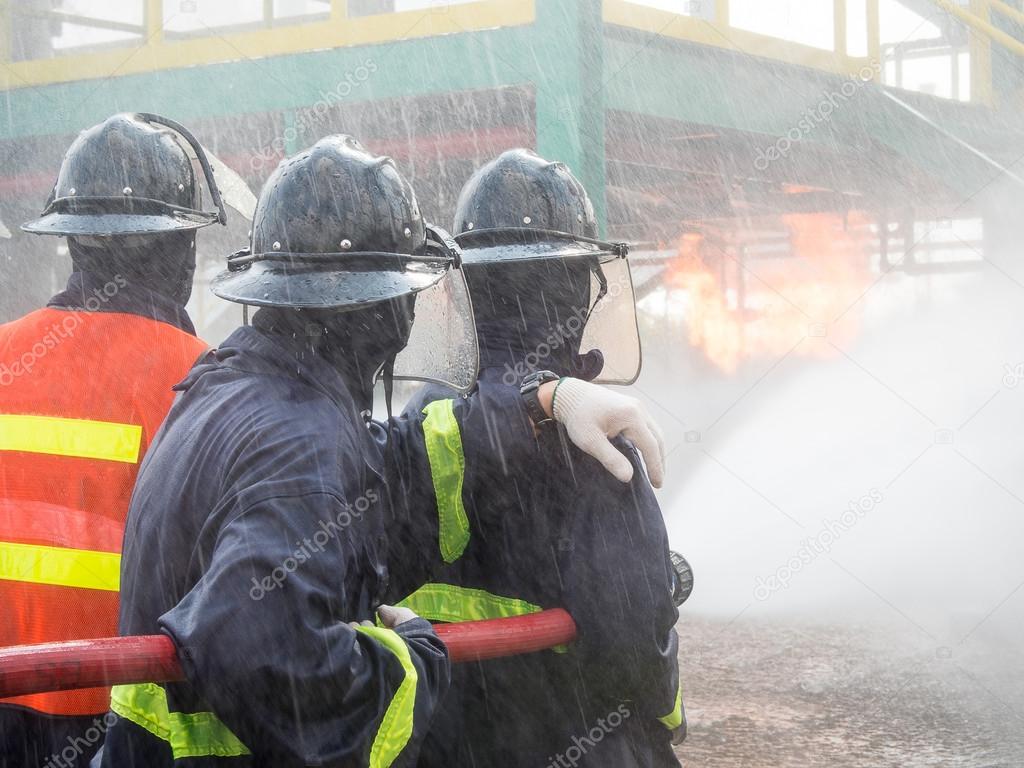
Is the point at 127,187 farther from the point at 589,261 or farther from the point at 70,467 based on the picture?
the point at 589,261

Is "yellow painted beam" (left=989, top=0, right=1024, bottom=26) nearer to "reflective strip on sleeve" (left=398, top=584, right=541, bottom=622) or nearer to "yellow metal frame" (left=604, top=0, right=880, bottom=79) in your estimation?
"yellow metal frame" (left=604, top=0, right=880, bottom=79)

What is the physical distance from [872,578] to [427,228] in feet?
20.4

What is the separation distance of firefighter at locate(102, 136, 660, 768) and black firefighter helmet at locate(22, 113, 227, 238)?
2.67 ft

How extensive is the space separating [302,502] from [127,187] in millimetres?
1511

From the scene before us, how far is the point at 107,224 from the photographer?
2451 millimetres

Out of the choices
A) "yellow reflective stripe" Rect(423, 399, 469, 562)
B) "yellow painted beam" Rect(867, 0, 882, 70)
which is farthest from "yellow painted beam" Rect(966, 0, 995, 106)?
"yellow reflective stripe" Rect(423, 399, 469, 562)

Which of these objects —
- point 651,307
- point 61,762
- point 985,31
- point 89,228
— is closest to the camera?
point 61,762

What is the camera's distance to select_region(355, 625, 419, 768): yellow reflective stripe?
136 centimetres

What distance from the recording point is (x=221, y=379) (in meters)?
1.55

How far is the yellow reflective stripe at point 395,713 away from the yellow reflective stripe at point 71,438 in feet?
3.39

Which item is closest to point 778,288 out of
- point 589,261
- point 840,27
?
point 840,27

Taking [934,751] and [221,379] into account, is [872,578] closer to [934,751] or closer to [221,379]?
[934,751]

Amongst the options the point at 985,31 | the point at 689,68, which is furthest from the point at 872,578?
the point at 985,31

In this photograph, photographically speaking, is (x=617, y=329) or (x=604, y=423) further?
(x=617, y=329)
